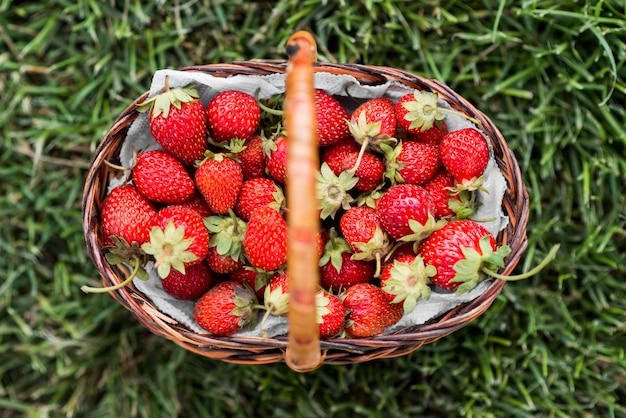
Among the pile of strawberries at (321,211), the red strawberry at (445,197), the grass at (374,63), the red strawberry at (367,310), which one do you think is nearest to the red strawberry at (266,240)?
the pile of strawberries at (321,211)

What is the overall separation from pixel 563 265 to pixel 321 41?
1.88 feet

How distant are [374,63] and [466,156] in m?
0.34

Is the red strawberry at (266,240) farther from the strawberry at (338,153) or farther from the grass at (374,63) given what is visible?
the grass at (374,63)

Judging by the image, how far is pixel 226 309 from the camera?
754 millimetres

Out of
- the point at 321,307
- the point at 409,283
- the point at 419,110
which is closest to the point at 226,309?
the point at 321,307

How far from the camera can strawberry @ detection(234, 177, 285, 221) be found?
78 cm

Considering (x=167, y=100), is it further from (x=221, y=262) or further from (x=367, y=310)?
(x=367, y=310)

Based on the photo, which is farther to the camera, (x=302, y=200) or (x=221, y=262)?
(x=221, y=262)

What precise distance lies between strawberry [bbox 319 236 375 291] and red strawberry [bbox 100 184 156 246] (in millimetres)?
234

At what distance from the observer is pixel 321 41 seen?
1.02 metres

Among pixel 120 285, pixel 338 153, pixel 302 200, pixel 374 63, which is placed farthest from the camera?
pixel 374 63

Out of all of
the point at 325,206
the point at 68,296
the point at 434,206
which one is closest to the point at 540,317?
the point at 434,206

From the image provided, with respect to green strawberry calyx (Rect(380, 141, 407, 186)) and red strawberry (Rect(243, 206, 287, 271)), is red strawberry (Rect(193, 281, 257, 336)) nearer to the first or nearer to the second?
red strawberry (Rect(243, 206, 287, 271))

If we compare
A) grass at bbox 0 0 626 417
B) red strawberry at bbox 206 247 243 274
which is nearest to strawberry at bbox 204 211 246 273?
red strawberry at bbox 206 247 243 274
